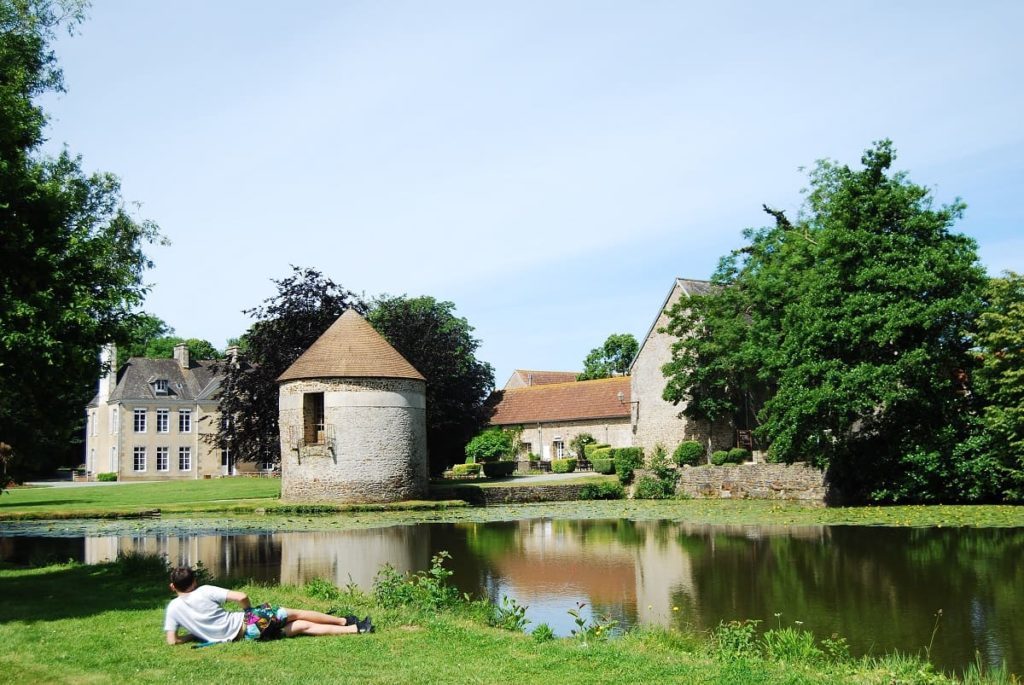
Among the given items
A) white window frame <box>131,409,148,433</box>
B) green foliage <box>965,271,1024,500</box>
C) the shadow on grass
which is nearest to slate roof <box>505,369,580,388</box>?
white window frame <box>131,409,148,433</box>

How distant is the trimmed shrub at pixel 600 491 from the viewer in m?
35.2

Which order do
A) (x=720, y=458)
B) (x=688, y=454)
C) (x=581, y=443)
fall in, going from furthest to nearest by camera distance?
(x=581, y=443) → (x=688, y=454) → (x=720, y=458)

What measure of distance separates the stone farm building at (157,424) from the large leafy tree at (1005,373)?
44.6 metres

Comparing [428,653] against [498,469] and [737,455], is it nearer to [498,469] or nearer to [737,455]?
[737,455]

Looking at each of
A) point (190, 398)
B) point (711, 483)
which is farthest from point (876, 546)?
point (190, 398)

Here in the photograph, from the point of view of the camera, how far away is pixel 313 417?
33.3 metres

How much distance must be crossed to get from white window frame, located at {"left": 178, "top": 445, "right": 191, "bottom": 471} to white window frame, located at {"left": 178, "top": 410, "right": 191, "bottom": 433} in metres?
1.07

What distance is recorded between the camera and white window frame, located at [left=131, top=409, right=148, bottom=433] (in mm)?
58031

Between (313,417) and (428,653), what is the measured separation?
85.9ft

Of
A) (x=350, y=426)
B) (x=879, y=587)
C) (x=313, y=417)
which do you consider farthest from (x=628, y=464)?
(x=879, y=587)

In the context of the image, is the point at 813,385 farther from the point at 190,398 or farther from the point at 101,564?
the point at 190,398

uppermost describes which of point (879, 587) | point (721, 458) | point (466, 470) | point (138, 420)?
point (138, 420)

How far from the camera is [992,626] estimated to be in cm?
1009

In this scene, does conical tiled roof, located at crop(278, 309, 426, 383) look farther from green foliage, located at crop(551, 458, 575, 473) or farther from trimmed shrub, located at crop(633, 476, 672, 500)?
green foliage, located at crop(551, 458, 575, 473)
